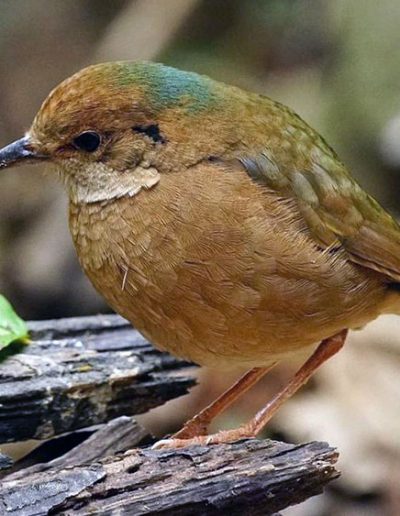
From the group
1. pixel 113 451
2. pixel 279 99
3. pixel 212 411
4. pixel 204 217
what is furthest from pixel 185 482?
pixel 279 99

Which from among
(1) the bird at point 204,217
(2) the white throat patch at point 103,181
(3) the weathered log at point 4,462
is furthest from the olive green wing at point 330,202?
(3) the weathered log at point 4,462

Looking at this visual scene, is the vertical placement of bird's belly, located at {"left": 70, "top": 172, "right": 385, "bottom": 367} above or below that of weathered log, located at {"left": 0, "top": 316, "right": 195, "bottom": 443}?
above

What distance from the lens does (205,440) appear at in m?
3.77

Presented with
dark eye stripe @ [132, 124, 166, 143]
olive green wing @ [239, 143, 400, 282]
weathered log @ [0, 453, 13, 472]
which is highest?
dark eye stripe @ [132, 124, 166, 143]

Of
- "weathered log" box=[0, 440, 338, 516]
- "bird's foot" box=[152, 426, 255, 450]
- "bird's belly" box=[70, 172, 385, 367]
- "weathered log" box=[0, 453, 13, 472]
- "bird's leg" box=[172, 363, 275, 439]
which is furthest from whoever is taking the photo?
"bird's leg" box=[172, 363, 275, 439]

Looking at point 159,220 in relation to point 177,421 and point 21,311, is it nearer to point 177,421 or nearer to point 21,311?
point 177,421

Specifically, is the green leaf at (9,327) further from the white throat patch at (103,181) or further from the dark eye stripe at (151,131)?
the dark eye stripe at (151,131)

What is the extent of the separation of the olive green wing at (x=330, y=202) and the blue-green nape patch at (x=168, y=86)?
271mm

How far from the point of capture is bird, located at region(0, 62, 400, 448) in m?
3.53

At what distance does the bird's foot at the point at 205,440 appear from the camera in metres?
3.61

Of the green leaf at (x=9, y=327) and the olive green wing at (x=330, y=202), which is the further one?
the green leaf at (x=9, y=327)

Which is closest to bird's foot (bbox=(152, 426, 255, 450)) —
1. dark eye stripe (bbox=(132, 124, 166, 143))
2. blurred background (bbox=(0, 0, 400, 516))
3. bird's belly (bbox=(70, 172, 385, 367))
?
bird's belly (bbox=(70, 172, 385, 367))

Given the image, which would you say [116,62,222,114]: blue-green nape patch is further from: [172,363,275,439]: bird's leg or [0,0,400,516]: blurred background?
[0,0,400,516]: blurred background

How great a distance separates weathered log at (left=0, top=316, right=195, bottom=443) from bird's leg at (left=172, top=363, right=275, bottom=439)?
0.21 m
